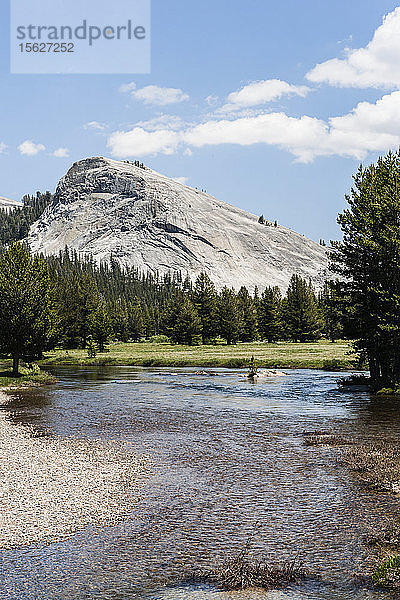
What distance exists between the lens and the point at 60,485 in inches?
817

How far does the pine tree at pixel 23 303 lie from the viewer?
205 feet

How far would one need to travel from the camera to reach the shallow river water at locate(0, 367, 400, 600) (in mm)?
13242

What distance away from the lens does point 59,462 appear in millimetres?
24359

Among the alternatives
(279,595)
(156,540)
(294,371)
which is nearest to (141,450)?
(156,540)

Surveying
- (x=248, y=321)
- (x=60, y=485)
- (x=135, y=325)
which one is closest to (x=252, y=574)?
(x=60, y=485)

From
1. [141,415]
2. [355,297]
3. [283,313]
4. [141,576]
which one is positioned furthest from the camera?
[283,313]

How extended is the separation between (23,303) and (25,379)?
30.4 feet

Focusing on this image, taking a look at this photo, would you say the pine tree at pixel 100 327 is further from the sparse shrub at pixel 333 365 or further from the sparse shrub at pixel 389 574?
the sparse shrub at pixel 389 574

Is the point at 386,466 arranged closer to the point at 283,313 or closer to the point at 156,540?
the point at 156,540

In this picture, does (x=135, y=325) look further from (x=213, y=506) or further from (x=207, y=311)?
(x=213, y=506)

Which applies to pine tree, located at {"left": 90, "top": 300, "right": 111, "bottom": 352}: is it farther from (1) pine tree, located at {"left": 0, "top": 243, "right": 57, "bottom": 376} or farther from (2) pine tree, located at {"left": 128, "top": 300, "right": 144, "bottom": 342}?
(2) pine tree, located at {"left": 128, "top": 300, "right": 144, "bottom": 342}

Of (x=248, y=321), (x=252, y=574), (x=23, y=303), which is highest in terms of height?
(x=23, y=303)

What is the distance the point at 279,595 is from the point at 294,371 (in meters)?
66.2

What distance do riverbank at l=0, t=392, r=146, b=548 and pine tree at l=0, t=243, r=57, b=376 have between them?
1355 inches
